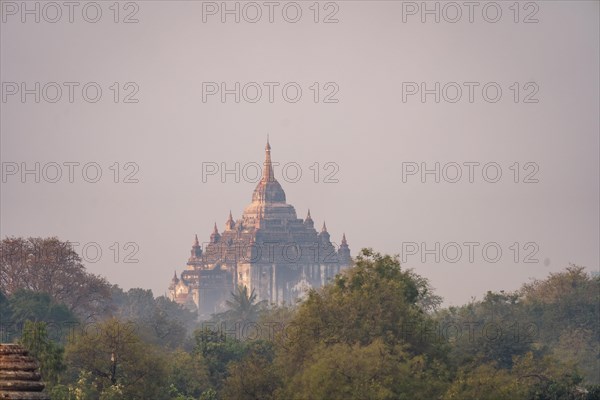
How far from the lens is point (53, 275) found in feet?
393

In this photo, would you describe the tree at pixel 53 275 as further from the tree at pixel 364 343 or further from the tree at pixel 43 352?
the tree at pixel 43 352

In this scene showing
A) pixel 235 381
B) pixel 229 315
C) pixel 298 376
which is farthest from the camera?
pixel 229 315

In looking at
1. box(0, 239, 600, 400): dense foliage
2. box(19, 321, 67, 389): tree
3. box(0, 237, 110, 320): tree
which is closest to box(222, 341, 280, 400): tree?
box(0, 239, 600, 400): dense foliage

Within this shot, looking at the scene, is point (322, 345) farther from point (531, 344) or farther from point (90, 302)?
point (90, 302)

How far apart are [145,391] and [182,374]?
34.3 feet

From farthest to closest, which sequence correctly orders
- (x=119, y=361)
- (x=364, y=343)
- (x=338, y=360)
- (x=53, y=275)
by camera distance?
(x=53, y=275) < (x=119, y=361) < (x=364, y=343) < (x=338, y=360)

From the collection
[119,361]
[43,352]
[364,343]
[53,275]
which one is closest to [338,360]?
[364,343]

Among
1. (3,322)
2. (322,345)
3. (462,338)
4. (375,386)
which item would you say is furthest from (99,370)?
(3,322)

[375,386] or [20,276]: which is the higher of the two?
[20,276]

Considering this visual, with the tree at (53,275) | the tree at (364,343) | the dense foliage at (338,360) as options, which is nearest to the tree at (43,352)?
the dense foliage at (338,360)

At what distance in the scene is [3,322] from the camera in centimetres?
9738

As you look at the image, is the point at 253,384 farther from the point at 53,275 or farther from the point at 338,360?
the point at 53,275

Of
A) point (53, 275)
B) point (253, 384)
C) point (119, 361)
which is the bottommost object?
point (253, 384)

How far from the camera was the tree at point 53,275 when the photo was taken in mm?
118625
